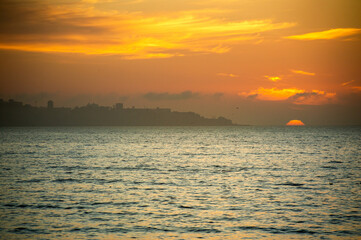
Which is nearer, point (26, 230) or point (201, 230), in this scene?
point (201, 230)

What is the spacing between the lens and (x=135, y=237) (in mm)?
23609

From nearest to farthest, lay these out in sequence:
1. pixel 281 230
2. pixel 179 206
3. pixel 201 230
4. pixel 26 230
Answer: pixel 201 230 → pixel 26 230 → pixel 281 230 → pixel 179 206

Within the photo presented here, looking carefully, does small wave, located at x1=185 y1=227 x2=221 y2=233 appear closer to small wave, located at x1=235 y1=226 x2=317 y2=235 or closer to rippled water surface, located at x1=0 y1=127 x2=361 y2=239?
rippled water surface, located at x1=0 y1=127 x2=361 y2=239

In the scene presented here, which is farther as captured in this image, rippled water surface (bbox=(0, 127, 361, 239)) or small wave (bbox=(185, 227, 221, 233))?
rippled water surface (bbox=(0, 127, 361, 239))

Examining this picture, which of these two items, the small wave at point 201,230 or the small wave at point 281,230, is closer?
the small wave at point 201,230

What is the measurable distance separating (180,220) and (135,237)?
15.3 ft

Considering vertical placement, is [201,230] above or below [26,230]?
above

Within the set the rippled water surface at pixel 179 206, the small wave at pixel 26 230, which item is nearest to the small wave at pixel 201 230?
the rippled water surface at pixel 179 206

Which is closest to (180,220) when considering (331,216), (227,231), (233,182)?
(227,231)

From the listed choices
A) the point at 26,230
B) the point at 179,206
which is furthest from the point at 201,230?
the point at 26,230

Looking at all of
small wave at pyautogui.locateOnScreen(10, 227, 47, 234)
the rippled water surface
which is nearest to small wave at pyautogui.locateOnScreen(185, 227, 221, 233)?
the rippled water surface

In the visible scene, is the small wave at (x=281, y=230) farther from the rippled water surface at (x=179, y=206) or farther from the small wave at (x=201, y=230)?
the small wave at (x=201, y=230)

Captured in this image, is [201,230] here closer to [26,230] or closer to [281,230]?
[281,230]

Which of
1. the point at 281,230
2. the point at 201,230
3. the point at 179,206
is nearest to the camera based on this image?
the point at 201,230
